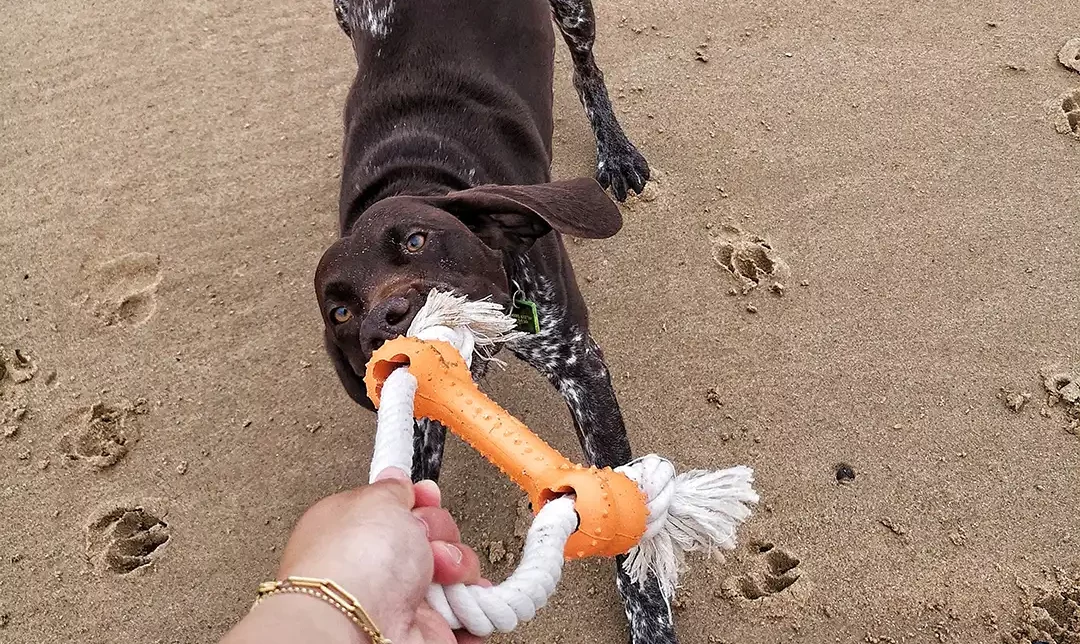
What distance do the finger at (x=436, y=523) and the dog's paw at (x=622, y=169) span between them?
290 centimetres

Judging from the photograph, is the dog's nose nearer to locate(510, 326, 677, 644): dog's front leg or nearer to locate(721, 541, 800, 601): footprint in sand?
locate(510, 326, 677, 644): dog's front leg

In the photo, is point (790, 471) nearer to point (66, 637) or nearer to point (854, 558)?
point (854, 558)

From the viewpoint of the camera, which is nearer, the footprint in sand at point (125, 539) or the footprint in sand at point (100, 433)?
the footprint in sand at point (125, 539)

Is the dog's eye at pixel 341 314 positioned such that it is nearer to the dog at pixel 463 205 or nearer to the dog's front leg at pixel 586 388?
the dog at pixel 463 205

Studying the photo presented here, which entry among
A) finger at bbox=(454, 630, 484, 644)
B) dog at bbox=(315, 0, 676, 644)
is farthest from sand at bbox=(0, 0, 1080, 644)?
finger at bbox=(454, 630, 484, 644)

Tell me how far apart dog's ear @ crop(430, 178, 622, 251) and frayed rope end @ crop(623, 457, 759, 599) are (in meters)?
0.97

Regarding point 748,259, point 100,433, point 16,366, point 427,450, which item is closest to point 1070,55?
point 748,259

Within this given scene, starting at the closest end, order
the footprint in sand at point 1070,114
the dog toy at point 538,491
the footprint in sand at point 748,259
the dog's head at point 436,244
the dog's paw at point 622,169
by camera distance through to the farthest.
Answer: the dog toy at point 538,491 → the dog's head at point 436,244 → the footprint in sand at point 748,259 → the footprint in sand at point 1070,114 → the dog's paw at point 622,169

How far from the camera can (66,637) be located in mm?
3438

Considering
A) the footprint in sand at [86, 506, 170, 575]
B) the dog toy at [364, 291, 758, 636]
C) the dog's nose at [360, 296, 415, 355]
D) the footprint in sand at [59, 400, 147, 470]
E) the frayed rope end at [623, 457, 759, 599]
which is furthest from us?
the footprint in sand at [59, 400, 147, 470]

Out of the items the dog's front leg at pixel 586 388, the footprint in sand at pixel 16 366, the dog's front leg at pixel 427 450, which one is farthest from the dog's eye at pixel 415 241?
the footprint in sand at pixel 16 366

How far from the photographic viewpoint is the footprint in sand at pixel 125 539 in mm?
3545

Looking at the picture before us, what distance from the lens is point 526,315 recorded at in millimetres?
3037

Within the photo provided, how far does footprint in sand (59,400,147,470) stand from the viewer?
3.81m
